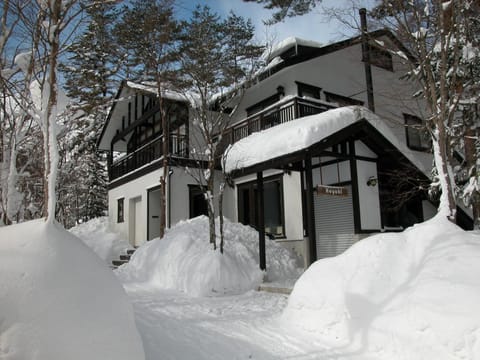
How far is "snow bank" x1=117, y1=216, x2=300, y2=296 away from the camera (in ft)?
30.1

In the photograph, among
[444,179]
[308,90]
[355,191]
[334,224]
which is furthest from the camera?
[308,90]

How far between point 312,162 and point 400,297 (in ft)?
25.0

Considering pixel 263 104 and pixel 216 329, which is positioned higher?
pixel 263 104

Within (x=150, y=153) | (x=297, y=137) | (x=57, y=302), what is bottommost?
(x=57, y=302)

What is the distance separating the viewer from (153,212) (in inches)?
665

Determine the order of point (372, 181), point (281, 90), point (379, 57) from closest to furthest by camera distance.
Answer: point (372, 181)
point (379, 57)
point (281, 90)

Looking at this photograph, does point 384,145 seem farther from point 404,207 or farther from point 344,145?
point 404,207

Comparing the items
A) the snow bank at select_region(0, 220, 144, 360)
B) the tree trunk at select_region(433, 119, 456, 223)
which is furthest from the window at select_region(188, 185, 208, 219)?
the snow bank at select_region(0, 220, 144, 360)

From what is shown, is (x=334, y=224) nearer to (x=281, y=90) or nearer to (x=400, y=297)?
(x=281, y=90)

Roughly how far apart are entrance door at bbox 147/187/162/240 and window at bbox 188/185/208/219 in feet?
5.89

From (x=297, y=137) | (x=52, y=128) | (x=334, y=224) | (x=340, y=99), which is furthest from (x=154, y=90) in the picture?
(x=52, y=128)

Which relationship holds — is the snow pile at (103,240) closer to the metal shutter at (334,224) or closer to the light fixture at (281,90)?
the metal shutter at (334,224)

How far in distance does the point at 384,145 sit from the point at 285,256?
4475mm

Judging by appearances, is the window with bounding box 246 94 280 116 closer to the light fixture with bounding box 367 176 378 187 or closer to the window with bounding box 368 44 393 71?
the window with bounding box 368 44 393 71
